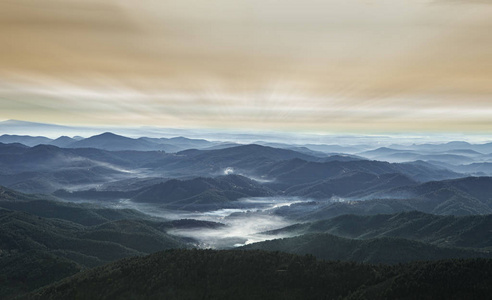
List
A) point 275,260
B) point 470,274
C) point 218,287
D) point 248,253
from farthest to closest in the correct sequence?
point 248,253 < point 275,260 < point 218,287 < point 470,274

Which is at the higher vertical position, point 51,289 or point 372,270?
point 372,270

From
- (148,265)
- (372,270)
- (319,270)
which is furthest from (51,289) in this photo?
(372,270)

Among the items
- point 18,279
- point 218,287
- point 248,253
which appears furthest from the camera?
point 18,279

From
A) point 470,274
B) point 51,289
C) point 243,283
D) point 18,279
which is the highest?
point 470,274

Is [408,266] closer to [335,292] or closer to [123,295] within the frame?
[335,292]

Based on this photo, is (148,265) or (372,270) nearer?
(372,270)

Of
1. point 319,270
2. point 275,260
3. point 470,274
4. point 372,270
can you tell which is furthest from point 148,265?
point 470,274

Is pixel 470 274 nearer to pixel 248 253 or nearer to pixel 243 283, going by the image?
pixel 243 283
